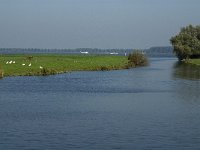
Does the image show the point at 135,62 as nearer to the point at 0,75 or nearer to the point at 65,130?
the point at 0,75

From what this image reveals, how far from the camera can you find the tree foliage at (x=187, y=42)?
403 ft

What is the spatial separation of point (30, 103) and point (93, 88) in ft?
44.1

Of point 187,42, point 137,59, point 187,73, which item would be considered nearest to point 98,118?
point 187,73

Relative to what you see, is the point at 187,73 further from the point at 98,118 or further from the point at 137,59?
the point at 98,118

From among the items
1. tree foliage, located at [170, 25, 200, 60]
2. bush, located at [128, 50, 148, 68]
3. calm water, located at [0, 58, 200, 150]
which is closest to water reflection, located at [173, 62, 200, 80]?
calm water, located at [0, 58, 200, 150]

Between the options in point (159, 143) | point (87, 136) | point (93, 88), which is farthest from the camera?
point (93, 88)

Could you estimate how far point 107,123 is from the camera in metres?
28.6

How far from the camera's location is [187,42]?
407 ft

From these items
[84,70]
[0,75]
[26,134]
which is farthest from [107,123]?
[84,70]

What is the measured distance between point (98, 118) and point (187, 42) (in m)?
96.7

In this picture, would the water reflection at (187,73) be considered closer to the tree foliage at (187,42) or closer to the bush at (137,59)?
the bush at (137,59)

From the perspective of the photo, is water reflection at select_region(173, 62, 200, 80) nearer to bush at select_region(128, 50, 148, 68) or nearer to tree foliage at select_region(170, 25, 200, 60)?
bush at select_region(128, 50, 148, 68)

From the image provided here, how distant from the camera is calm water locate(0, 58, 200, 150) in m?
23.8

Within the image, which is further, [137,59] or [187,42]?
[187,42]
